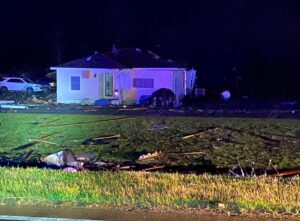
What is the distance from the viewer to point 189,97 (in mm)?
40688

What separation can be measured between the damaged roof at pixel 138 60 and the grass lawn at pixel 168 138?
1156 cm

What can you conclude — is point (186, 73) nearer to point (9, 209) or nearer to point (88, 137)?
point (88, 137)

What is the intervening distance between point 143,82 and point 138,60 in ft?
7.39

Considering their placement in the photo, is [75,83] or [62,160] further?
[75,83]

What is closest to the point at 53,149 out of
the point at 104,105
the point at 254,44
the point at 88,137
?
the point at 88,137

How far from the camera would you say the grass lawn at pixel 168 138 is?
12.9 m

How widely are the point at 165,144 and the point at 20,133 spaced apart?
5725mm

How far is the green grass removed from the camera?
696cm

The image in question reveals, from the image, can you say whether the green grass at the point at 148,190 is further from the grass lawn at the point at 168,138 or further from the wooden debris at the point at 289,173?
the grass lawn at the point at 168,138

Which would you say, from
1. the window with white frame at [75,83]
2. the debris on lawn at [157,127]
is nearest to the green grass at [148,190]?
the debris on lawn at [157,127]

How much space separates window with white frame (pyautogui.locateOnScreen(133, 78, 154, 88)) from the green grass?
2603cm

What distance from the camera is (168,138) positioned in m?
16.7

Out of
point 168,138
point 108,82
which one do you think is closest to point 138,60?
point 108,82

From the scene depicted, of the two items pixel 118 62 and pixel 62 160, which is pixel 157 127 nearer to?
pixel 62 160
